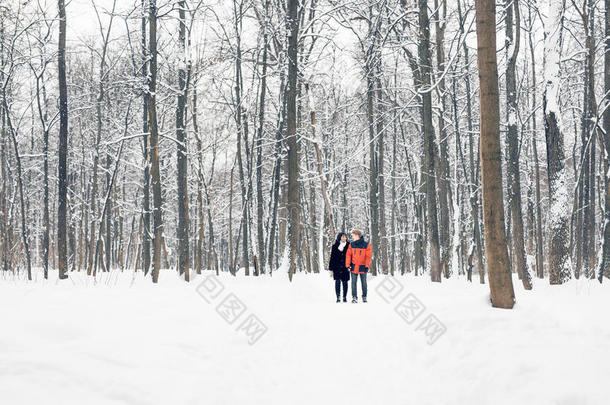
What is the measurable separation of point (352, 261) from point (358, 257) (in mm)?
194

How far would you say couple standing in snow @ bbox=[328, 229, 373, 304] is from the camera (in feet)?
37.7

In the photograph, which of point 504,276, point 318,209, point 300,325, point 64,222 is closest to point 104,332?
point 300,325

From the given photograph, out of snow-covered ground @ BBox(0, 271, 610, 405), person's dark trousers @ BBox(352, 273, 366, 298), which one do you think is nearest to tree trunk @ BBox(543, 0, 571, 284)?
snow-covered ground @ BBox(0, 271, 610, 405)

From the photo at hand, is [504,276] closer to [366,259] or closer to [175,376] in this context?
[175,376]

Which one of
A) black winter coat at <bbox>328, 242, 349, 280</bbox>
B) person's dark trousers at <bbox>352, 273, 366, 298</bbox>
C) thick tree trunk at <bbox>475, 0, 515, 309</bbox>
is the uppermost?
thick tree trunk at <bbox>475, 0, 515, 309</bbox>

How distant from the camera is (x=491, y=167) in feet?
21.4

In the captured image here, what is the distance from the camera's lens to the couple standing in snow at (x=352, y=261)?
11.5 metres

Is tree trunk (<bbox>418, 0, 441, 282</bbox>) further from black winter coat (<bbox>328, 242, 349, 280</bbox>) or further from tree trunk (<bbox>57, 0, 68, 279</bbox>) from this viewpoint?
tree trunk (<bbox>57, 0, 68, 279</bbox>)

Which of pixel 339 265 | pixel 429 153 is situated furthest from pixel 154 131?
pixel 429 153

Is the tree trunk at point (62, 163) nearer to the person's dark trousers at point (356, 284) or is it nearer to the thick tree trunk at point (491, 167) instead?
the person's dark trousers at point (356, 284)

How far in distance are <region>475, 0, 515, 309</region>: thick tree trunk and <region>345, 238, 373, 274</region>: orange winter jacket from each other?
5122 mm

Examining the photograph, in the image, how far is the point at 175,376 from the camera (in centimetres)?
442

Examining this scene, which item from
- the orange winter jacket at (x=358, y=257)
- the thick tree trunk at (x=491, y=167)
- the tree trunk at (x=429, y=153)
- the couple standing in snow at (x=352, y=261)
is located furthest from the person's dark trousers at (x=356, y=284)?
the thick tree trunk at (x=491, y=167)

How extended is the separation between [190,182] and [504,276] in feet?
88.7
